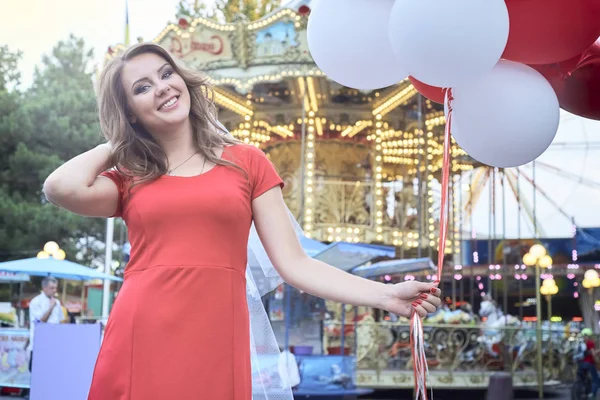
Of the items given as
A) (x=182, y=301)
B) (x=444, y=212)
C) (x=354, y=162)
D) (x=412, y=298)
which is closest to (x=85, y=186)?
(x=182, y=301)

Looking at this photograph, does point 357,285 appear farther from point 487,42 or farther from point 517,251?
point 517,251

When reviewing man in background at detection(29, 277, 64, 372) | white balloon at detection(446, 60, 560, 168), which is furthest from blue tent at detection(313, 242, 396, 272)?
white balloon at detection(446, 60, 560, 168)

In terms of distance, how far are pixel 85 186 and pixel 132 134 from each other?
0.20 meters

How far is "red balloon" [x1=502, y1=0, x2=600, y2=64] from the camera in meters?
2.61

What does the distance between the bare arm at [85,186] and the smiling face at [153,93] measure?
15cm

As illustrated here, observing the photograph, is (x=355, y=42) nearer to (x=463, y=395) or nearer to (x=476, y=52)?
(x=476, y=52)

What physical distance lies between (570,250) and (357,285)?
22107mm

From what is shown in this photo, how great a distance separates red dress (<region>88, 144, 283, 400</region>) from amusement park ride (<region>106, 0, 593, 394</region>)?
9.93 meters

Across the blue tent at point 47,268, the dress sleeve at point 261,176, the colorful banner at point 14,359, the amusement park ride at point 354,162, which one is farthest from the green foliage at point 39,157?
the dress sleeve at point 261,176

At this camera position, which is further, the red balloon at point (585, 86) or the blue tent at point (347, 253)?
the blue tent at point (347, 253)

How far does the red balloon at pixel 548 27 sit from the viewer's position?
8.55 ft

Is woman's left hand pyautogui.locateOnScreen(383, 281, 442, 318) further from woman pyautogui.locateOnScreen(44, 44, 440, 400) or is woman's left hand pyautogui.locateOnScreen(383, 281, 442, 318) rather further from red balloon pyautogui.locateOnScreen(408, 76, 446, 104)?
red balloon pyautogui.locateOnScreen(408, 76, 446, 104)

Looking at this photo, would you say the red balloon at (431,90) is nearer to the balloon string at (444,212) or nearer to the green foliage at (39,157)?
the balloon string at (444,212)

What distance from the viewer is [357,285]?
2.03 metres
